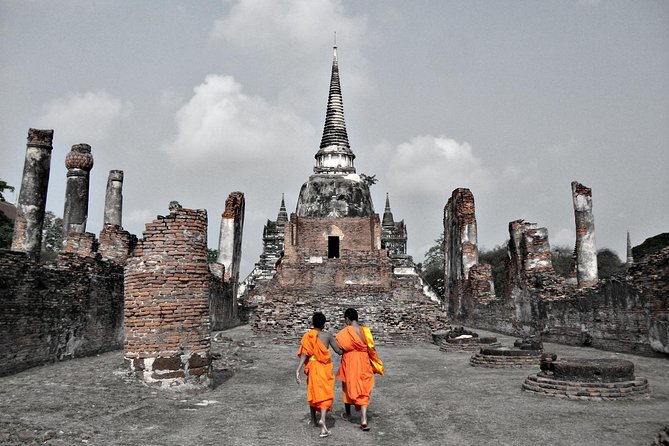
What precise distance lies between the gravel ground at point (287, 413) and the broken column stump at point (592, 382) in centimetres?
16

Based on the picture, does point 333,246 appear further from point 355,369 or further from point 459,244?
point 355,369

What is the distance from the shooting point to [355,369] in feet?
17.8

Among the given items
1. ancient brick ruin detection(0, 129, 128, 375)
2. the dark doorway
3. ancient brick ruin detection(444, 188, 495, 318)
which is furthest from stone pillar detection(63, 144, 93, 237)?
the dark doorway

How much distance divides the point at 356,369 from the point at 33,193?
934 cm

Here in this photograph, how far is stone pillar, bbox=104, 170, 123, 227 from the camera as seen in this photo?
1587cm

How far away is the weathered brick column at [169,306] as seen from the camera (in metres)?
7.20

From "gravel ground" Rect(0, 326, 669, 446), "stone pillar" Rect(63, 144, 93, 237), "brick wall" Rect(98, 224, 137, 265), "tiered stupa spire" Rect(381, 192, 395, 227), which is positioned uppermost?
"tiered stupa spire" Rect(381, 192, 395, 227)

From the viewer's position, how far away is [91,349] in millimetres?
10312

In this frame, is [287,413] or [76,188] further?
[76,188]

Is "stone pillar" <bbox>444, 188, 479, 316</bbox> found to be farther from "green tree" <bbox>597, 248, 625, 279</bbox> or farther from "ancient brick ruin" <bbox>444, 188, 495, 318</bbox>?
"green tree" <bbox>597, 248, 625, 279</bbox>

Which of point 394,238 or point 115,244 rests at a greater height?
point 394,238

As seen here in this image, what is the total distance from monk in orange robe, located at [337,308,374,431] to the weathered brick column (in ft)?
8.65

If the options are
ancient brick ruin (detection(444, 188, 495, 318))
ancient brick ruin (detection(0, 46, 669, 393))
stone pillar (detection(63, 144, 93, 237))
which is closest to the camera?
ancient brick ruin (detection(0, 46, 669, 393))

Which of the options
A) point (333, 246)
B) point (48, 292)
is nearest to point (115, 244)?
point (48, 292)
